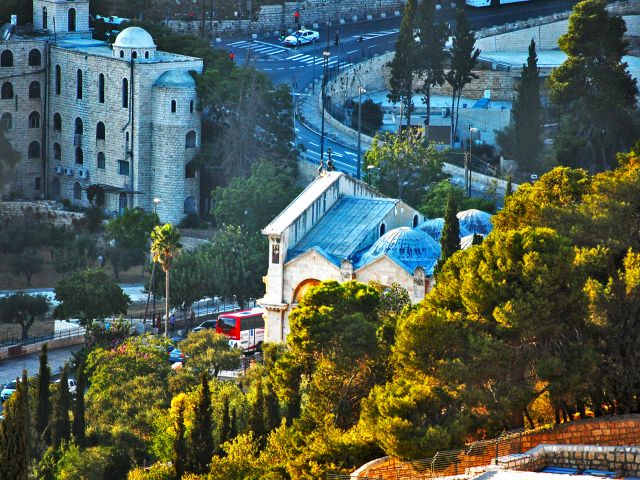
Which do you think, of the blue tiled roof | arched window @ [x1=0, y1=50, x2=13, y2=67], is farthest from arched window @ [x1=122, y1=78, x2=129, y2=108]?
the blue tiled roof

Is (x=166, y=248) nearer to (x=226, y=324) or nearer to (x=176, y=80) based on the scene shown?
(x=226, y=324)

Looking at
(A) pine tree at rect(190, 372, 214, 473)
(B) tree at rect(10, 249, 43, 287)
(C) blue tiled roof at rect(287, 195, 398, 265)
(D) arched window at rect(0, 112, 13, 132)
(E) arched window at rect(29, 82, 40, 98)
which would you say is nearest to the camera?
(A) pine tree at rect(190, 372, 214, 473)

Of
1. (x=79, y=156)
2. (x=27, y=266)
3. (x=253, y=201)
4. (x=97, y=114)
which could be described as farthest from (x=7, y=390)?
(x=79, y=156)

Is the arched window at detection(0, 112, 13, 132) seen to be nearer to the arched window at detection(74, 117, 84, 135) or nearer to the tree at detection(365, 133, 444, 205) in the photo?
the arched window at detection(74, 117, 84, 135)

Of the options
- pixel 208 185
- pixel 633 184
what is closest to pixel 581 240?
pixel 633 184

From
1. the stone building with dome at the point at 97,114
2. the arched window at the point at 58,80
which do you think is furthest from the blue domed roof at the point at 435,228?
the arched window at the point at 58,80
